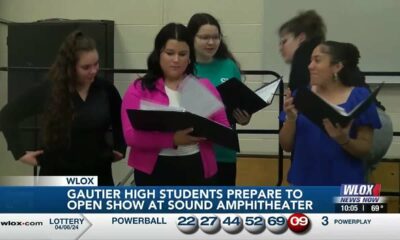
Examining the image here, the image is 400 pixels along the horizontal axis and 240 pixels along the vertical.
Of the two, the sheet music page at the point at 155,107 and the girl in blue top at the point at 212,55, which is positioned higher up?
the girl in blue top at the point at 212,55

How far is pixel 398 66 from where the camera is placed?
1.74 meters

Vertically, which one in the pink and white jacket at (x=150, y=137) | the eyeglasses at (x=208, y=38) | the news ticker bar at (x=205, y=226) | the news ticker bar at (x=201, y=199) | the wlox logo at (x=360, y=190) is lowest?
the news ticker bar at (x=205, y=226)

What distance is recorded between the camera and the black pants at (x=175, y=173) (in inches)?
71.7

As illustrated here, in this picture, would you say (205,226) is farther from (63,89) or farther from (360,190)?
(63,89)

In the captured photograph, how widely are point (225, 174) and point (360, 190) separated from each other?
0.47 metres

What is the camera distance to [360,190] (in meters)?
1.79

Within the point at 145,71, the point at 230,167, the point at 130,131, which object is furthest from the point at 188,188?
the point at 145,71

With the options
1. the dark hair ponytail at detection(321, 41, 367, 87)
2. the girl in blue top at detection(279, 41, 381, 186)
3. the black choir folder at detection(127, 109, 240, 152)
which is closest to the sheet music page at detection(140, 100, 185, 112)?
the black choir folder at detection(127, 109, 240, 152)

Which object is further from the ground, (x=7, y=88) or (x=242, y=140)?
(x=7, y=88)

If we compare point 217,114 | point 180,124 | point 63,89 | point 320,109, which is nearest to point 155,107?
point 180,124

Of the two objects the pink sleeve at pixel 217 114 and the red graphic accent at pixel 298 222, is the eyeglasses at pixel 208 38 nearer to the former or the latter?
the pink sleeve at pixel 217 114

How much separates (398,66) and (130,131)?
3.07 feet

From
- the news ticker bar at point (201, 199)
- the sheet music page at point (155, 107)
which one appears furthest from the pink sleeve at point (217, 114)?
the news ticker bar at point (201, 199)

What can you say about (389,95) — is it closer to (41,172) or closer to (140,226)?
(140,226)
